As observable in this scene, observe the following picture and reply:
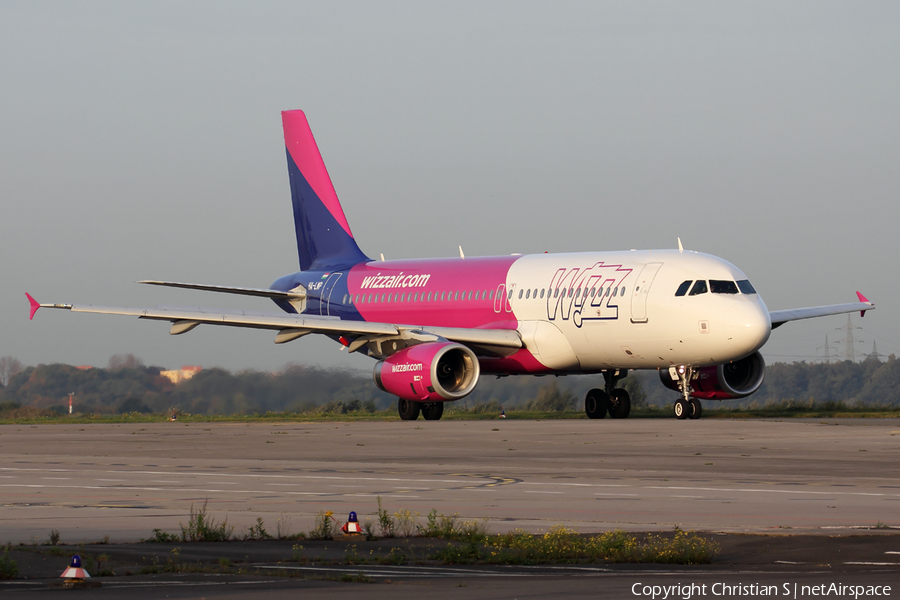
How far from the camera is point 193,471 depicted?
17922 millimetres

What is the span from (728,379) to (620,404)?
2.93m

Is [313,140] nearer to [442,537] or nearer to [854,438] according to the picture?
[854,438]

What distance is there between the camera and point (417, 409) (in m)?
34.3

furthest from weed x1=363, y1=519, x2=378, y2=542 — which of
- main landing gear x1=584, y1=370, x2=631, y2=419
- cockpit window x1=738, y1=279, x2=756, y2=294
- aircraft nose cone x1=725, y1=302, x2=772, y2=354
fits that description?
main landing gear x1=584, y1=370, x2=631, y2=419

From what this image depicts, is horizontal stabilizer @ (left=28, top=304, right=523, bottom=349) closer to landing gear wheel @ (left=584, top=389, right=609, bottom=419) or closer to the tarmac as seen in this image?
landing gear wheel @ (left=584, top=389, right=609, bottom=419)

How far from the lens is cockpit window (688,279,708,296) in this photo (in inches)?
1176

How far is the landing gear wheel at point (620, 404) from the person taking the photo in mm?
34375

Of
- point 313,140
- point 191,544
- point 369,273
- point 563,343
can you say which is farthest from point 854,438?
point 313,140

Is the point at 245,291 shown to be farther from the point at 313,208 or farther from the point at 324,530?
the point at 324,530

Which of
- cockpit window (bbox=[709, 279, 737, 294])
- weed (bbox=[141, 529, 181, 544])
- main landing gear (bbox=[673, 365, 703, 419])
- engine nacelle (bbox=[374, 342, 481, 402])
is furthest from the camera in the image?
engine nacelle (bbox=[374, 342, 481, 402])

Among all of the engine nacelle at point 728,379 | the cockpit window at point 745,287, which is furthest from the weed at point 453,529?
the engine nacelle at point 728,379

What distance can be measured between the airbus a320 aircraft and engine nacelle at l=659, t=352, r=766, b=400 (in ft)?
0.12

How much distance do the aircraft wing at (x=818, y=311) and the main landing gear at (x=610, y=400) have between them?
14.4 feet

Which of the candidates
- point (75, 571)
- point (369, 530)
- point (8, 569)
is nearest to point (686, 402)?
point (369, 530)
